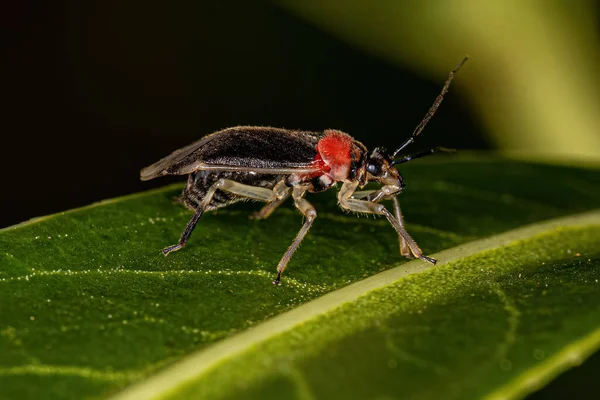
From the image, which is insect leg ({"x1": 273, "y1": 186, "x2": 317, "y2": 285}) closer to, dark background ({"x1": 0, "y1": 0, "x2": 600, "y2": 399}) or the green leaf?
the green leaf

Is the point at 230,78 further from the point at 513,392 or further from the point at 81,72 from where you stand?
the point at 513,392

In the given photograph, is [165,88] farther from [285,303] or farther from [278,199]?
[285,303]

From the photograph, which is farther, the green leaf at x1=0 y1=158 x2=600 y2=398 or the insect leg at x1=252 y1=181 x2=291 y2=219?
the insect leg at x1=252 y1=181 x2=291 y2=219

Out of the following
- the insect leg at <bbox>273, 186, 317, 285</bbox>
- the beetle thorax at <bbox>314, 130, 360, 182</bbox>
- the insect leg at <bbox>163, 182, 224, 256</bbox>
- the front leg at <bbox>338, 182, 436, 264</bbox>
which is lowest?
the insect leg at <bbox>163, 182, 224, 256</bbox>

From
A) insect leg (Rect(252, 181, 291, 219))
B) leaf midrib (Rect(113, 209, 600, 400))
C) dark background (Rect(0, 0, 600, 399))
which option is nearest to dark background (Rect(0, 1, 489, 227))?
dark background (Rect(0, 0, 600, 399))

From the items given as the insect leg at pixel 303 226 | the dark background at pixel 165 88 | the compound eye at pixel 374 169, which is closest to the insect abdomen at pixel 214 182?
the insect leg at pixel 303 226

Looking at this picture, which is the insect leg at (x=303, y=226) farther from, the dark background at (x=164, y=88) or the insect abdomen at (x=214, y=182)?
the dark background at (x=164, y=88)
